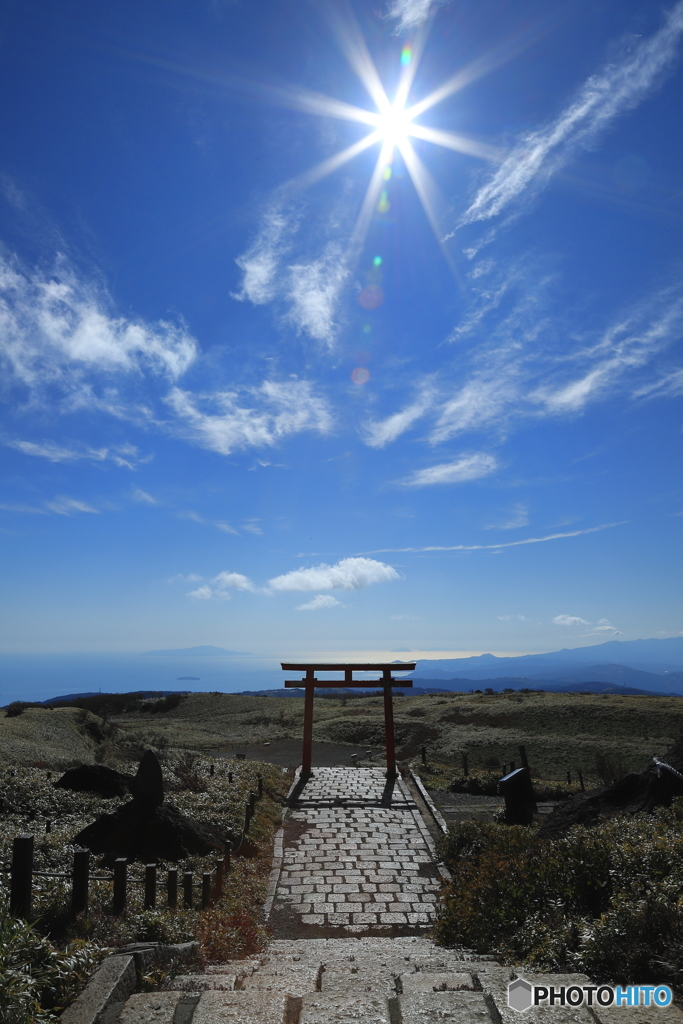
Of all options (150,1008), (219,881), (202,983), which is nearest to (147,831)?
(219,881)

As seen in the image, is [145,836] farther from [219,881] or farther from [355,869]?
[355,869]

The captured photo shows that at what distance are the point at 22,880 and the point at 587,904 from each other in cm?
634

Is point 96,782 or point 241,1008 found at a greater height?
point 241,1008

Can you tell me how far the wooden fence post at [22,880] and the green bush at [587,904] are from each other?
513cm

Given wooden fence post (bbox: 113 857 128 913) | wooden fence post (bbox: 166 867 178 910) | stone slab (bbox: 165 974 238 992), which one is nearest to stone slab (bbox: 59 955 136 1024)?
stone slab (bbox: 165 974 238 992)

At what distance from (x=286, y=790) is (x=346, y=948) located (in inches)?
466

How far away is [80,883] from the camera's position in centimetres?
661

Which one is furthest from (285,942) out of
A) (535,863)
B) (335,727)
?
(335,727)

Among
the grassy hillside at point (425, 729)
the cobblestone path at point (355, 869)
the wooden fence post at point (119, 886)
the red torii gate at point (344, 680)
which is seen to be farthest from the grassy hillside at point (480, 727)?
the wooden fence post at point (119, 886)

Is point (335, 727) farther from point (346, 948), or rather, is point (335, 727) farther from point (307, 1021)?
point (307, 1021)

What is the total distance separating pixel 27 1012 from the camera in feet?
13.4

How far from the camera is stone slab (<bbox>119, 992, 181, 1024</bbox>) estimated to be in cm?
433

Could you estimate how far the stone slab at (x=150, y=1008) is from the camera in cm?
433

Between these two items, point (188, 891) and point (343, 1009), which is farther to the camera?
point (188, 891)
